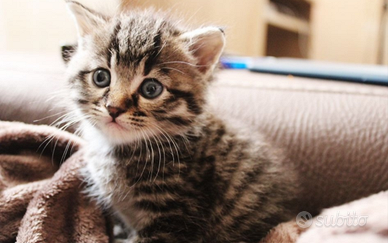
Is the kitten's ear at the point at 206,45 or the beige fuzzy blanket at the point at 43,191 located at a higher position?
the kitten's ear at the point at 206,45

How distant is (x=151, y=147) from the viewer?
86 centimetres

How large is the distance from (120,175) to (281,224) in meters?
0.39

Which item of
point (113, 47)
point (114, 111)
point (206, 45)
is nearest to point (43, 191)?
point (114, 111)

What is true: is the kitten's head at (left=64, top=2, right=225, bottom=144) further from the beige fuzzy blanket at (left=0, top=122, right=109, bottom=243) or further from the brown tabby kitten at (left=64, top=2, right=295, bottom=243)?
the beige fuzzy blanket at (left=0, top=122, right=109, bottom=243)

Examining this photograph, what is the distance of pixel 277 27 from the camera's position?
10.8 ft

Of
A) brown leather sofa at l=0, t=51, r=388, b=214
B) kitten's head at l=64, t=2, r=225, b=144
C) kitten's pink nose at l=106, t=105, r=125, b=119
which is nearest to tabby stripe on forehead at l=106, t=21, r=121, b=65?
kitten's head at l=64, t=2, r=225, b=144

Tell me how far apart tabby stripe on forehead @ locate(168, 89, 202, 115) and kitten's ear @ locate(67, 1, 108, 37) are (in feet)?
0.88

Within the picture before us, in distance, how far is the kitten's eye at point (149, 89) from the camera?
2.77 feet

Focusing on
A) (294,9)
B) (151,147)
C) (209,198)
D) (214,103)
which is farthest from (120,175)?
(294,9)

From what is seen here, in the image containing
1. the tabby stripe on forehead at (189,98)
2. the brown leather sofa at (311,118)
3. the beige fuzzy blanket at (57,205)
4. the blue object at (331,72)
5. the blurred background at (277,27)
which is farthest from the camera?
the blurred background at (277,27)

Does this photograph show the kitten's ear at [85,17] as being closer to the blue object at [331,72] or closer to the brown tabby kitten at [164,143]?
the brown tabby kitten at [164,143]

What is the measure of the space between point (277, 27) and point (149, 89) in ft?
8.82

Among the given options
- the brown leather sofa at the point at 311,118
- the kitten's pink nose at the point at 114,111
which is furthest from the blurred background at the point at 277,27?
the kitten's pink nose at the point at 114,111

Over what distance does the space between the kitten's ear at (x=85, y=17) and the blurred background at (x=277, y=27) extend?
1007mm
